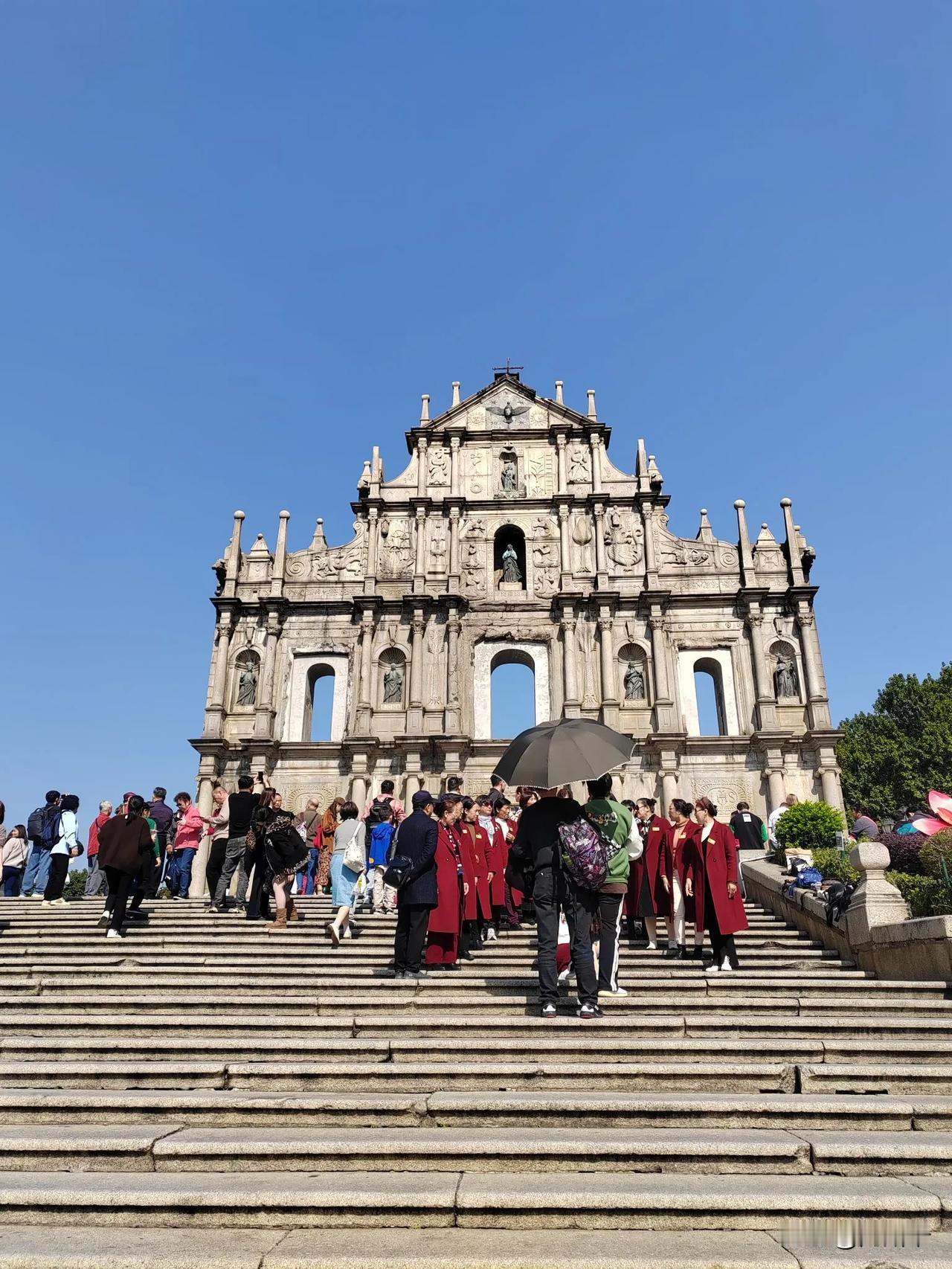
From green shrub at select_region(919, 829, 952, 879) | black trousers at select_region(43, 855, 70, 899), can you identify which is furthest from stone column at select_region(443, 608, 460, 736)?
green shrub at select_region(919, 829, 952, 879)

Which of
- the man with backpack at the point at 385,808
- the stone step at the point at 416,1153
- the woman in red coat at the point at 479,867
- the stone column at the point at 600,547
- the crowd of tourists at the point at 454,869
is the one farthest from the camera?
the stone column at the point at 600,547

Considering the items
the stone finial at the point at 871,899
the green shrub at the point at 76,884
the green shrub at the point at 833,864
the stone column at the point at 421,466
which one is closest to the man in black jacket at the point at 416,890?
the stone finial at the point at 871,899

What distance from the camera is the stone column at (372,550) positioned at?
87.9 feet

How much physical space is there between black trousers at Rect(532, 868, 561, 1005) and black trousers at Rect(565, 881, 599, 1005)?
0.40 ft

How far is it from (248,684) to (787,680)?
15.4 m

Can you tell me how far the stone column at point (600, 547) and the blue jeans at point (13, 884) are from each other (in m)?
16.7

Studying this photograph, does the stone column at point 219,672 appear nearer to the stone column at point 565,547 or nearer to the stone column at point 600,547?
the stone column at point 565,547

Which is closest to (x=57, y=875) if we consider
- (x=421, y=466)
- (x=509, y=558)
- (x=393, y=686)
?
(x=393, y=686)

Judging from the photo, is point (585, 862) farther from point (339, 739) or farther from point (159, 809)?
point (339, 739)

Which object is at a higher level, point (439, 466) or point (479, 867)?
point (439, 466)

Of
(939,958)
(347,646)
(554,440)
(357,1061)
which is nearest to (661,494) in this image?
(554,440)

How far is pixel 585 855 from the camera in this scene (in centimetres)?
709

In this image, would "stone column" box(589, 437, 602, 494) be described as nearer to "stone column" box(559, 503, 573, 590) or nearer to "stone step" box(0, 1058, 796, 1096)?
"stone column" box(559, 503, 573, 590)

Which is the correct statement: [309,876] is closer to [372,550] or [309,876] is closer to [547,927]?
[547,927]
